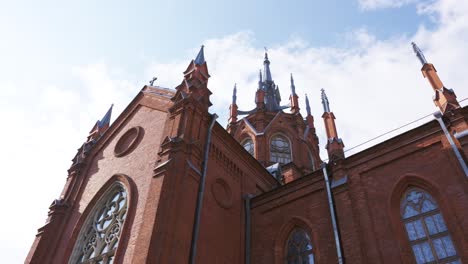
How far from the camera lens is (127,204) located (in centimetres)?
1150

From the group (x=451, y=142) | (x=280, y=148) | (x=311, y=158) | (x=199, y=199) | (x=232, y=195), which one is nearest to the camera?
(x=451, y=142)

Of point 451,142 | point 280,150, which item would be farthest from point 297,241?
point 280,150

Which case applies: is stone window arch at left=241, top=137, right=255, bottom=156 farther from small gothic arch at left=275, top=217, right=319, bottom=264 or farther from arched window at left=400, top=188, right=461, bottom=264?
arched window at left=400, top=188, right=461, bottom=264

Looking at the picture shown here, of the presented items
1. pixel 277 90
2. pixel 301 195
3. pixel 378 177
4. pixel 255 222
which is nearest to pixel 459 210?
pixel 378 177

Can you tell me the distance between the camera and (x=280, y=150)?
1005 inches

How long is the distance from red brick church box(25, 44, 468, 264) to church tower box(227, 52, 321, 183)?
8466mm

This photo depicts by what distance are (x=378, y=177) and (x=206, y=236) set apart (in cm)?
564

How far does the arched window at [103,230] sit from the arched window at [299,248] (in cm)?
559

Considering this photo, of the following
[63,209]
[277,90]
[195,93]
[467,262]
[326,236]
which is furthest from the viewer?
[277,90]

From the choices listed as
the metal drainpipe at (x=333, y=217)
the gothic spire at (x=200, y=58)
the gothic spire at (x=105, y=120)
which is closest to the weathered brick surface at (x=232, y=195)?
the metal drainpipe at (x=333, y=217)

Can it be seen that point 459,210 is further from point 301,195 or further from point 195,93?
point 195,93

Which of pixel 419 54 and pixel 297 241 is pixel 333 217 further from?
pixel 419 54

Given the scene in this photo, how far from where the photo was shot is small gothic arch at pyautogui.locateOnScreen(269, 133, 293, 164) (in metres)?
24.9

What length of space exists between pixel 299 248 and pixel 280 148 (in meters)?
14.3
